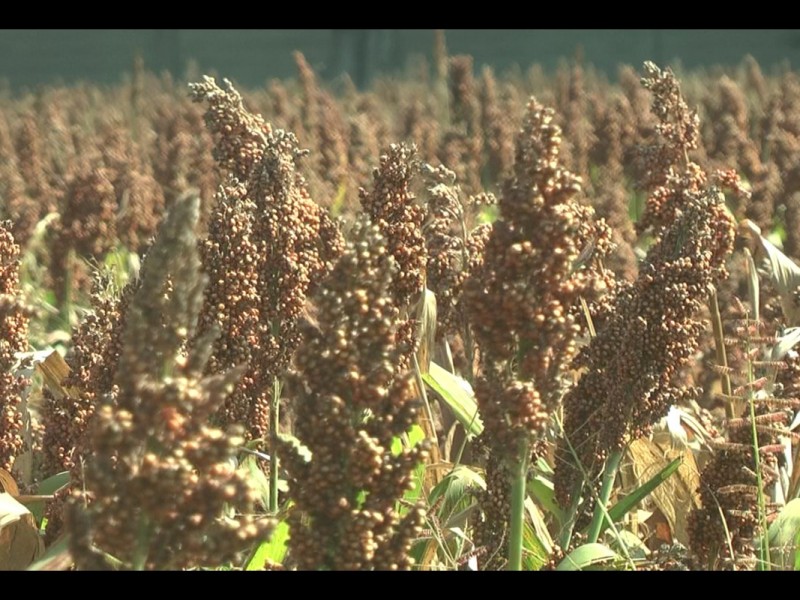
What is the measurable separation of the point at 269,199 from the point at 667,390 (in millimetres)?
1060

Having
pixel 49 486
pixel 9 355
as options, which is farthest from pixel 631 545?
pixel 9 355

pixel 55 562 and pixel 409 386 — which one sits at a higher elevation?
pixel 409 386

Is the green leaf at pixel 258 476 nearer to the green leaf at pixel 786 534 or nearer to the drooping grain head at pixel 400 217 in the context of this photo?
the drooping grain head at pixel 400 217

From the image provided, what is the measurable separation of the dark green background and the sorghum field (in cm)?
3379

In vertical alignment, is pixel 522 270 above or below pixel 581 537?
above

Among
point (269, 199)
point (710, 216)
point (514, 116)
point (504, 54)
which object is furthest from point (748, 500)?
point (504, 54)

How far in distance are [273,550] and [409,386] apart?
33.9 inches

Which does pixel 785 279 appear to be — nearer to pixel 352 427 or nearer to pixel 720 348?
pixel 720 348

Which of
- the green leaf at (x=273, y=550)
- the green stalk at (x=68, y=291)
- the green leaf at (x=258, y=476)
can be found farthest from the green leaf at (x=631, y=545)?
the green stalk at (x=68, y=291)

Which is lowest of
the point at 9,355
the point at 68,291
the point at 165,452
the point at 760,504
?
the point at 760,504

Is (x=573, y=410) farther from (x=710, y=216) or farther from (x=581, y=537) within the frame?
(x=710, y=216)

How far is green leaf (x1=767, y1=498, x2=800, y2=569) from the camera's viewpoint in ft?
10.6

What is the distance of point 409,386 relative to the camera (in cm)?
233

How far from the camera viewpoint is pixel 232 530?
202cm
